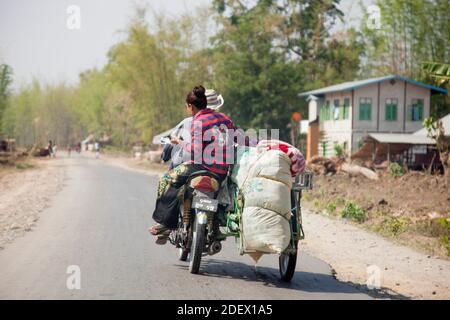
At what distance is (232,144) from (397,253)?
11.5 feet

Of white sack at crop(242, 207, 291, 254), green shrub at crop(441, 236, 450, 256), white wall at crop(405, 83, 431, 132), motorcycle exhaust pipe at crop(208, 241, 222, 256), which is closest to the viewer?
white sack at crop(242, 207, 291, 254)

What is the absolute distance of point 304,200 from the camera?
18.0 meters

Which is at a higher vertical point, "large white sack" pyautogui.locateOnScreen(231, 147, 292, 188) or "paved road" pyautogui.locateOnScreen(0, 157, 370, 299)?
"large white sack" pyautogui.locateOnScreen(231, 147, 292, 188)

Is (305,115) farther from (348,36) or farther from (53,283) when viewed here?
(53,283)

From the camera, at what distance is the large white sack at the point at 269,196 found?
21.0 feet

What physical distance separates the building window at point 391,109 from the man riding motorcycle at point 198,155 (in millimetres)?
31359

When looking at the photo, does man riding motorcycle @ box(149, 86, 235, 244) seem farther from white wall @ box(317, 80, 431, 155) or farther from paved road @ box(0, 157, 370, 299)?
white wall @ box(317, 80, 431, 155)

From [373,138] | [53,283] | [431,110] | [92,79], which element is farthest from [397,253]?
[92,79]

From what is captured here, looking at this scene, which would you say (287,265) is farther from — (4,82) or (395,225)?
(4,82)

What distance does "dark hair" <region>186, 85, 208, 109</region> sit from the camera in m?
7.40

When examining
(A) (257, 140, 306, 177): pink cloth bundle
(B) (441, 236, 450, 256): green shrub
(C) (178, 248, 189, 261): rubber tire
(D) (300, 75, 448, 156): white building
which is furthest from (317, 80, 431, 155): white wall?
(A) (257, 140, 306, 177): pink cloth bundle

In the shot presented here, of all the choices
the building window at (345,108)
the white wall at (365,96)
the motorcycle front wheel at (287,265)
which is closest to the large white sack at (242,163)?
the motorcycle front wheel at (287,265)

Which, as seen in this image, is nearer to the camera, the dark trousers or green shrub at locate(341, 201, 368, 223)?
the dark trousers

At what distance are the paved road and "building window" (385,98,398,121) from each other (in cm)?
2832
